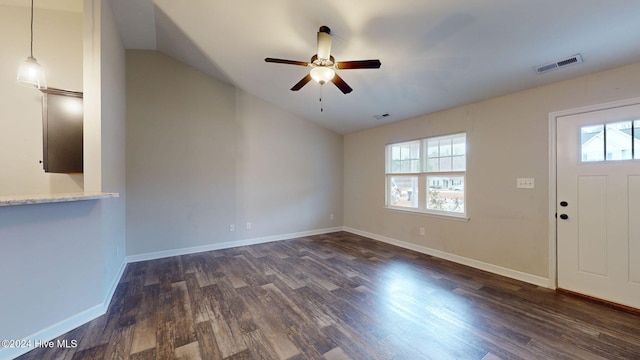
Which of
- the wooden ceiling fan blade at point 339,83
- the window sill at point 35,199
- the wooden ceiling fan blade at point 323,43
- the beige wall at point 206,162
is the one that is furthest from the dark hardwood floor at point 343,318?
the wooden ceiling fan blade at point 323,43

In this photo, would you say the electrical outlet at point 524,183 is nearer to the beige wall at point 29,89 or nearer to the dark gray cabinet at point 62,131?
the dark gray cabinet at point 62,131

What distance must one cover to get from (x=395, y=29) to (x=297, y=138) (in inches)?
128

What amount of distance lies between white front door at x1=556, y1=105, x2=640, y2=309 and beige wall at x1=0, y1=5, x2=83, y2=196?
6.07m

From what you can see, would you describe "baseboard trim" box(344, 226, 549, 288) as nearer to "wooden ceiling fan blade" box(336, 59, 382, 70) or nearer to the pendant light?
"wooden ceiling fan blade" box(336, 59, 382, 70)

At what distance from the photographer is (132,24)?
10.6ft

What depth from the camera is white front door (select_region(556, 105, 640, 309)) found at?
8.01 feet

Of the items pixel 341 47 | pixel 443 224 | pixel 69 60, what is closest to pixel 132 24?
pixel 69 60

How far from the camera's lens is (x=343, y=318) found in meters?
2.26

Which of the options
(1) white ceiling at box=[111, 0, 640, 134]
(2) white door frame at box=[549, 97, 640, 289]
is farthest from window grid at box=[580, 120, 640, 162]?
(1) white ceiling at box=[111, 0, 640, 134]

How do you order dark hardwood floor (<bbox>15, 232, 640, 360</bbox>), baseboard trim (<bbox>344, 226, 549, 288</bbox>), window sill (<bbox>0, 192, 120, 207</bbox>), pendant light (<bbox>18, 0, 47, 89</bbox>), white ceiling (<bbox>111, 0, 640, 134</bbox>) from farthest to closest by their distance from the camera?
baseboard trim (<bbox>344, 226, 549, 288</bbox>) → pendant light (<bbox>18, 0, 47, 89</bbox>) → white ceiling (<bbox>111, 0, 640, 134</bbox>) → dark hardwood floor (<bbox>15, 232, 640, 360</bbox>) → window sill (<bbox>0, 192, 120, 207</bbox>)

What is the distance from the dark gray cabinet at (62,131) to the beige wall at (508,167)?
4849 mm

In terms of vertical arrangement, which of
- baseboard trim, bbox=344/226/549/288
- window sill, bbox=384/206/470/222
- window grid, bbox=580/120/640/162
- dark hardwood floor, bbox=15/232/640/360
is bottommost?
dark hardwood floor, bbox=15/232/640/360

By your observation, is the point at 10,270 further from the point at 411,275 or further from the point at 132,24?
the point at 411,275

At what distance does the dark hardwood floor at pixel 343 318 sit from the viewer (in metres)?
1.83
